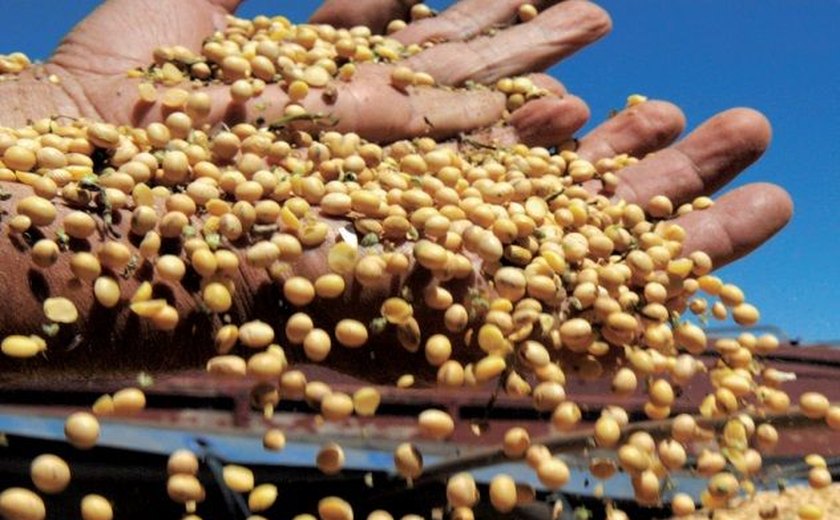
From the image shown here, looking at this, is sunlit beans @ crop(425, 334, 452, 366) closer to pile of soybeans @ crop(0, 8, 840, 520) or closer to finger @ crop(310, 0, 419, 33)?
A: pile of soybeans @ crop(0, 8, 840, 520)

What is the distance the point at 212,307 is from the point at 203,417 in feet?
7.24

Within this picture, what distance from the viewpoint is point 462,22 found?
358 centimetres

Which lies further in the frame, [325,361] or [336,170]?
[336,170]

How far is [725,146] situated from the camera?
2961 millimetres

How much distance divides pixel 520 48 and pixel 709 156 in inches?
33.6

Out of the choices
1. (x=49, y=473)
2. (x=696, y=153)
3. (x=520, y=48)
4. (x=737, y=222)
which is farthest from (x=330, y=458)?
(x=520, y=48)

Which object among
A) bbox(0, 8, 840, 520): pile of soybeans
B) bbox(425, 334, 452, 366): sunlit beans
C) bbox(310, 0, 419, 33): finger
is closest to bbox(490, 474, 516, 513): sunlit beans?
bbox(0, 8, 840, 520): pile of soybeans

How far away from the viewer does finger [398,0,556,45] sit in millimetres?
3480

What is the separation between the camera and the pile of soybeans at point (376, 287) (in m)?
1.60

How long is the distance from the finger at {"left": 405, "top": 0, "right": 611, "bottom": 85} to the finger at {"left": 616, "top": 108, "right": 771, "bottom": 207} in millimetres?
690

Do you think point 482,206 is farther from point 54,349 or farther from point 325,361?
point 54,349

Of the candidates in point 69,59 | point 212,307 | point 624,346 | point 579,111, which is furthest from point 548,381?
point 69,59

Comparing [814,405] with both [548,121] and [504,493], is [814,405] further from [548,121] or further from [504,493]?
[548,121]

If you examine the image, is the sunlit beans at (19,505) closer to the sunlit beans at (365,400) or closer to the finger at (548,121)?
the sunlit beans at (365,400)
